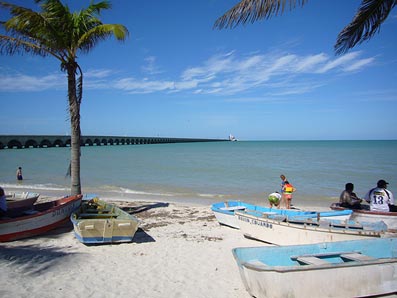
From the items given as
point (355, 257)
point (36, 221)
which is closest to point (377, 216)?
point (355, 257)

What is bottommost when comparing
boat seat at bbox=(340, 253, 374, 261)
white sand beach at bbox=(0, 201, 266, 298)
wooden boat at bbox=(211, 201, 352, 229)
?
white sand beach at bbox=(0, 201, 266, 298)

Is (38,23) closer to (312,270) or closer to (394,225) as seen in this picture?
(312,270)

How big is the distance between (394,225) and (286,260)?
17.4 feet

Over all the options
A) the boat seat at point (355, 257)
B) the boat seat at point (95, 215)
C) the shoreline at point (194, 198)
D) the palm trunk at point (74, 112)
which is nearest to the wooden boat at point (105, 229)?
the boat seat at point (95, 215)

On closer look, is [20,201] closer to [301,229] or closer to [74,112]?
[74,112]

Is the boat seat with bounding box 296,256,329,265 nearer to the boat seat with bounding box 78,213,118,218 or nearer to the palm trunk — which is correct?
the boat seat with bounding box 78,213,118,218

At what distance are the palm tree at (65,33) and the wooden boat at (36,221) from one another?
52.9 inches

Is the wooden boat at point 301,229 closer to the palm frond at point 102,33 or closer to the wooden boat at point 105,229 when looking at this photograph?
the wooden boat at point 105,229

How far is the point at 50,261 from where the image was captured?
271 inches

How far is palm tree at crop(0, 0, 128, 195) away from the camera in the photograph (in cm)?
882

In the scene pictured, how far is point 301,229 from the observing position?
7656mm

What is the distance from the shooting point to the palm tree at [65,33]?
8.82 meters

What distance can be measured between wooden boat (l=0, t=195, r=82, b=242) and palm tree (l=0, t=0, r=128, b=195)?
1343mm

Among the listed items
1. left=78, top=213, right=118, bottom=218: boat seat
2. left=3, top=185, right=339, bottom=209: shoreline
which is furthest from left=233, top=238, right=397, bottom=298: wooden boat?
left=3, top=185, right=339, bottom=209: shoreline
